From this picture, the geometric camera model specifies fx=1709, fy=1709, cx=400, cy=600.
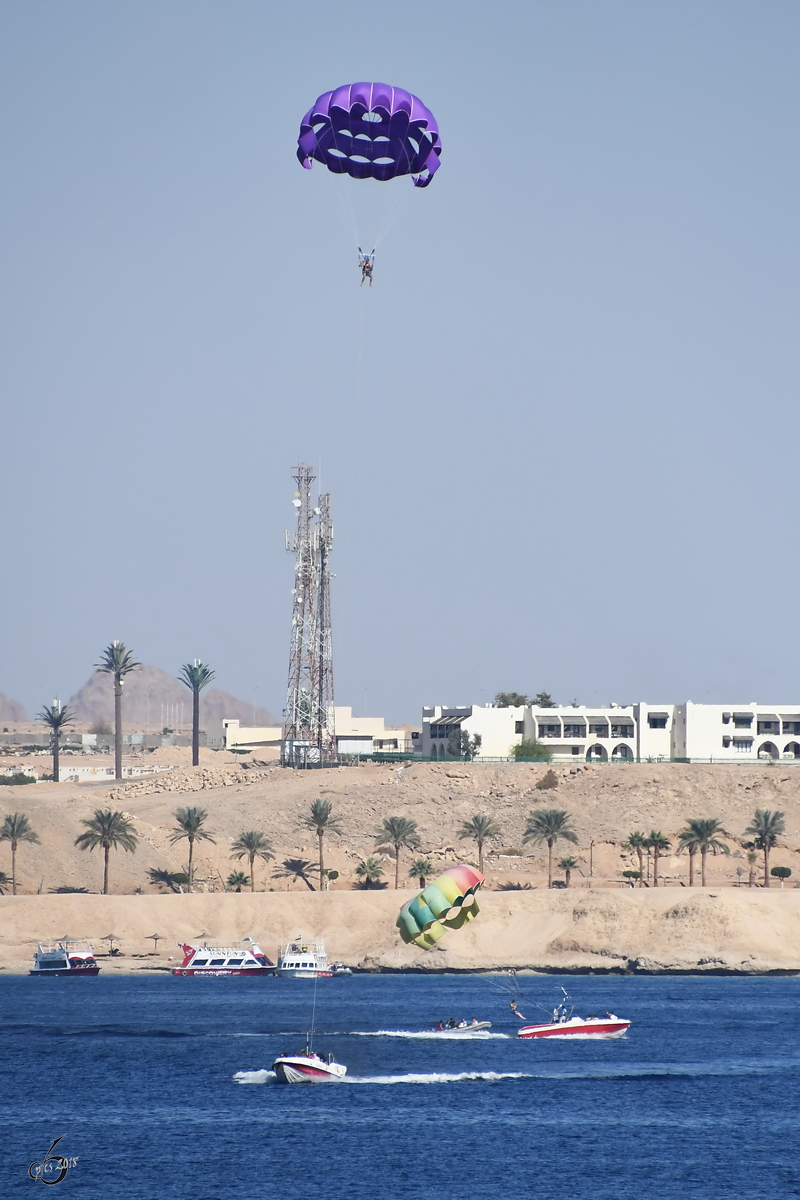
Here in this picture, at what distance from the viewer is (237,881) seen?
121938mm

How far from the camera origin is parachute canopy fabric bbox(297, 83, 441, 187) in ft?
205

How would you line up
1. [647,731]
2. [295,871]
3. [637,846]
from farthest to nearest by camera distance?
[647,731]
[295,871]
[637,846]

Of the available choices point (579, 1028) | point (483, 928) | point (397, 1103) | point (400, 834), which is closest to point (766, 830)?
point (483, 928)

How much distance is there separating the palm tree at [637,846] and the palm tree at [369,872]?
60.9 feet

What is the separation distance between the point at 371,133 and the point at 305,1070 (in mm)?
36562

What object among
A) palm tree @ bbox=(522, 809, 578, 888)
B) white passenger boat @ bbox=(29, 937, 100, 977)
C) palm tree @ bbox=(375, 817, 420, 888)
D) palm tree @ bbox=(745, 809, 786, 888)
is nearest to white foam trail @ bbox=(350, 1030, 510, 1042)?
white passenger boat @ bbox=(29, 937, 100, 977)

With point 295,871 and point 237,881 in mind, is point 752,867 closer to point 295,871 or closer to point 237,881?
point 295,871

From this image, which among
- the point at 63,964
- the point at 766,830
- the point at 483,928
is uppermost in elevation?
the point at 766,830

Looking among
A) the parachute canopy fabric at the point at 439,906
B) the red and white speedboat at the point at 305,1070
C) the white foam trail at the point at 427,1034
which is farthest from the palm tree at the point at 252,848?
the parachute canopy fabric at the point at 439,906

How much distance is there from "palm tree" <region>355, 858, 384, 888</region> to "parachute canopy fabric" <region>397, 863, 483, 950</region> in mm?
58295

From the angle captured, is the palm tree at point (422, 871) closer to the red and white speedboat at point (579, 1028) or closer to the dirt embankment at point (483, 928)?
the dirt embankment at point (483, 928)

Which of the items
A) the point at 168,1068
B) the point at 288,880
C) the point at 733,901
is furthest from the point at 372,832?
the point at 168,1068

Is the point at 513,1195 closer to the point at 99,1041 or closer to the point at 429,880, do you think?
the point at 99,1041

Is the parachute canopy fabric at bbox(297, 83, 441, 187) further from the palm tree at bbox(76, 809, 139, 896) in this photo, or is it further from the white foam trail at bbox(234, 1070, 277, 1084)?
the palm tree at bbox(76, 809, 139, 896)
